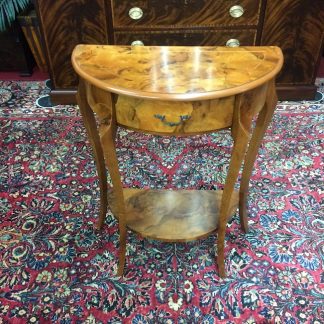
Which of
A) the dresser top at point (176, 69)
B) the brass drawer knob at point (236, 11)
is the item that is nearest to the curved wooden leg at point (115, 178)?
the dresser top at point (176, 69)

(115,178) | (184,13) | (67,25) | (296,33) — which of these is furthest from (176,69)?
(296,33)

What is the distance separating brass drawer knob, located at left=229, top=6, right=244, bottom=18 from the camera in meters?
2.14

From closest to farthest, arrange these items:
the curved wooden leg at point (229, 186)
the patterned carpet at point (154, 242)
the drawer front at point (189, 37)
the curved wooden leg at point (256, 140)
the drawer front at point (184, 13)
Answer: the curved wooden leg at point (229, 186) < the curved wooden leg at point (256, 140) < the patterned carpet at point (154, 242) < the drawer front at point (184, 13) < the drawer front at point (189, 37)

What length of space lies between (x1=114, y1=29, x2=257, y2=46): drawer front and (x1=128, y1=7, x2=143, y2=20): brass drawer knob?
0.34 feet

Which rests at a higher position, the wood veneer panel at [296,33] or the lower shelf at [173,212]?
the wood veneer panel at [296,33]

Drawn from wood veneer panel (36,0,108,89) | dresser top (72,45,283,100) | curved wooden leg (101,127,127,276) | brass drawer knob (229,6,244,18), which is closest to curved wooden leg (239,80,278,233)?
dresser top (72,45,283,100)

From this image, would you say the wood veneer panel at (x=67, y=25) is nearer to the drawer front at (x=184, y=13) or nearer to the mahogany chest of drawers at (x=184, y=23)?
the mahogany chest of drawers at (x=184, y=23)

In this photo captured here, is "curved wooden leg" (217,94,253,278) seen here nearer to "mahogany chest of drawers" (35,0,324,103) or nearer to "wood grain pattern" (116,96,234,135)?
"wood grain pattern" (116,96,234,135)

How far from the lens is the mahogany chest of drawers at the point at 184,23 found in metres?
2.15

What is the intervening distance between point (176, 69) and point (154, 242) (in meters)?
0.81

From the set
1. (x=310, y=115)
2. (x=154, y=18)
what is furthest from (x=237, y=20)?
(x=310, y=115)

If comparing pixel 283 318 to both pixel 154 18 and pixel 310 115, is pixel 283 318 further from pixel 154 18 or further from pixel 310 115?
pixel 154 18

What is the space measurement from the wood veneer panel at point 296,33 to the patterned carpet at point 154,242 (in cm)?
36

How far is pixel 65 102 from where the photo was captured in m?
2.57
